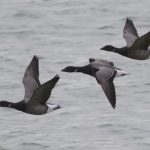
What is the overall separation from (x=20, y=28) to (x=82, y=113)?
908 cm

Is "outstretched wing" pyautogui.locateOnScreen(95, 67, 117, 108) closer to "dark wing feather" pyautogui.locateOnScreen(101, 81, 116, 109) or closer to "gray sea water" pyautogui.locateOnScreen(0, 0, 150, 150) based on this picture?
"dark wing feather" pyautogui.locateOnScreen(101, 81, 116, 109)

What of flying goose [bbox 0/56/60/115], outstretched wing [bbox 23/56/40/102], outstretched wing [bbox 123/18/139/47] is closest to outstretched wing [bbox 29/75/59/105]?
flying goose [bbox 0/56/60/115]

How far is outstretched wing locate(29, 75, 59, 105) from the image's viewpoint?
17870 mm

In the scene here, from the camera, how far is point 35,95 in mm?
18578

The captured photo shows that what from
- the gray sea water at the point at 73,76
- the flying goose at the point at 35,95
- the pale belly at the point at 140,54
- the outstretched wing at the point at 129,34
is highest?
the outstretched wing at the point at 129,34

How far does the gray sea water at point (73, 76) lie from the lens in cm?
2359

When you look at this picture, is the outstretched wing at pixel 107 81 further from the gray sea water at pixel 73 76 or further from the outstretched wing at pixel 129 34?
the gray sea water at pixel 73 76

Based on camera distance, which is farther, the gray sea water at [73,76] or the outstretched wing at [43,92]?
the gray sea water at [73,76]

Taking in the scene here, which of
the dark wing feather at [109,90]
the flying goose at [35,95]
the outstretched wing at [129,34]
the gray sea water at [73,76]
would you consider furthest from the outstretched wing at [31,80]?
the gray sea water at [73,76]

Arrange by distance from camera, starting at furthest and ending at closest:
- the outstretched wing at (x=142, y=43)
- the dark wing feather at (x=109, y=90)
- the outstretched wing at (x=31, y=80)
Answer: the outstretched wing at (x=142, y=43) → the outstretched wing at (x=31, y=80) → the dark wing feather at (x=109, y=90)

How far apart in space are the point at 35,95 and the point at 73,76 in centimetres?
929

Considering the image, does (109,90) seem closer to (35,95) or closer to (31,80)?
(35,95)

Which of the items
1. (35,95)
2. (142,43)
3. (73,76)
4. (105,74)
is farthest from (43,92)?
(73,76)

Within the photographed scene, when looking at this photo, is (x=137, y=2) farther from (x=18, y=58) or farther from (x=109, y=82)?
(x=109, y=82)
